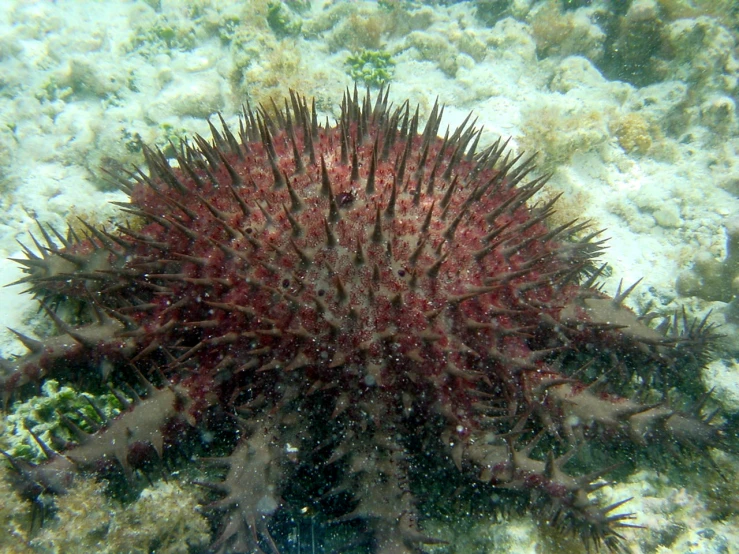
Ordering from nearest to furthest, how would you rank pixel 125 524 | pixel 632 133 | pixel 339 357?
pixel 339 357
pixel 125 524
pixel 632 133

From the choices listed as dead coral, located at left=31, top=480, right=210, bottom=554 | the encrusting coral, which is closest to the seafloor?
dead coral, located at left=31, top=480, right=210, bottom=554

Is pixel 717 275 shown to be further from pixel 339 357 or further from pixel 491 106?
pixel 339 357

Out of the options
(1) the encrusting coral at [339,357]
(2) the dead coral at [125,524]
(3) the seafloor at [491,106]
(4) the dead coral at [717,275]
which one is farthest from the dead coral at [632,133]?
(2) the dead coral at [125,524]

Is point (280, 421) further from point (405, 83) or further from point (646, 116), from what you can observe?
point (646, 116)

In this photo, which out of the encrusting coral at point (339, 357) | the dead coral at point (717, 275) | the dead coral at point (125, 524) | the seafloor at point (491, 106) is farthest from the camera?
the dead coral at point (717, 275)

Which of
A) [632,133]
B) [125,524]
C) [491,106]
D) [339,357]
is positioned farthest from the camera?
[491,106]

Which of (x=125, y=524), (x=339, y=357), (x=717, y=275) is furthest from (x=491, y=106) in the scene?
(x=125, y=524)

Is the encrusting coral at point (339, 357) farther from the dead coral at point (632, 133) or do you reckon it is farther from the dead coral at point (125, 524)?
the dead coral at point (632, 133)

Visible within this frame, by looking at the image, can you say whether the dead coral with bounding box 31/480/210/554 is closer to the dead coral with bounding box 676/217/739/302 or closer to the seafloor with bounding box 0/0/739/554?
the seafloor with bounding box 0/0/739/554
